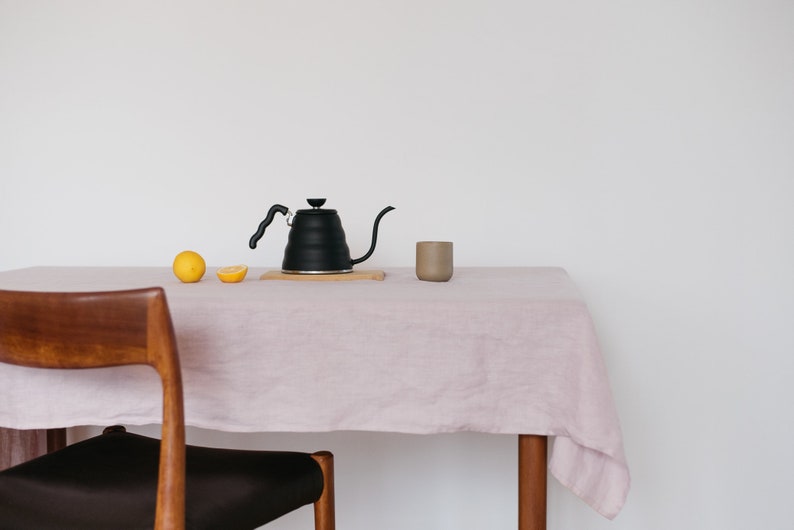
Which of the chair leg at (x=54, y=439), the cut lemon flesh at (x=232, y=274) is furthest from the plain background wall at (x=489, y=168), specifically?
the cut lemon flesh at (x=232, y=274)

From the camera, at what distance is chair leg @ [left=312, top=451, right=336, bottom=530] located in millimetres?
1493

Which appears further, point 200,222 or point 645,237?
point 200,222

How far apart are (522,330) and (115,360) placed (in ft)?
2.05

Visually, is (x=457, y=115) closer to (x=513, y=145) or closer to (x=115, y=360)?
(x=513, y=145)

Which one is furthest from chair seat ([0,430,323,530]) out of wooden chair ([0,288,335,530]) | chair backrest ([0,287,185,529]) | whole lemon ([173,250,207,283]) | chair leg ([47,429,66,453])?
chair leg ([47,429,66,453])

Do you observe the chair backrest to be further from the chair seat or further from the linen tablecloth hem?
the linen tablecloth hem

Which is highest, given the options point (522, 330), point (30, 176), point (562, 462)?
point (30, 176)

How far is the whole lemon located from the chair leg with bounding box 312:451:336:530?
1.50ft

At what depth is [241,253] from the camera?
235 cm

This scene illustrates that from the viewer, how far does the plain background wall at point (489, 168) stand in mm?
2178

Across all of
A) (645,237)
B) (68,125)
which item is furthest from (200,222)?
(645,237)

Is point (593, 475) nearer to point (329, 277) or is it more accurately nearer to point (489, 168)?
point (329, 277)

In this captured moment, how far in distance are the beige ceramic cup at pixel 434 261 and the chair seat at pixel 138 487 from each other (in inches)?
17.7

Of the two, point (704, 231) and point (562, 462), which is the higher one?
point (704, 231)
